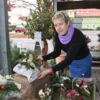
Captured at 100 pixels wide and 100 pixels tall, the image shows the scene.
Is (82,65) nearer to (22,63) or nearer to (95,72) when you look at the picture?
(22,63)

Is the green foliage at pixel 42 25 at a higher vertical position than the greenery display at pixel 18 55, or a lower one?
higher

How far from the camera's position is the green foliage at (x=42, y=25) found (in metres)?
5.50

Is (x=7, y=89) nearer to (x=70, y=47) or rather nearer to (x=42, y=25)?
(x=70, y=47)

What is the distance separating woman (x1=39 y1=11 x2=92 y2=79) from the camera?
9.82 ft

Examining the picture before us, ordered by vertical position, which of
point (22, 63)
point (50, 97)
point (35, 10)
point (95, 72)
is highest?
point (35, 10)

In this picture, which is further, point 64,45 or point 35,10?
point 35,10

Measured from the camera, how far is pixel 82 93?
8.22ft

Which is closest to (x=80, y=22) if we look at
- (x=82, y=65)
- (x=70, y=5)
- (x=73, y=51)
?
(x=70, y=5)

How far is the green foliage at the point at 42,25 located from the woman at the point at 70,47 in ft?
6.22

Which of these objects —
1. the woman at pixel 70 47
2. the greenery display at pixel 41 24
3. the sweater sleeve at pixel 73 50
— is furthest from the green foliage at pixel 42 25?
the sweater sleeve at pixel 73 50

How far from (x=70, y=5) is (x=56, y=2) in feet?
1.04

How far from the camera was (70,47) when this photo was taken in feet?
10.3

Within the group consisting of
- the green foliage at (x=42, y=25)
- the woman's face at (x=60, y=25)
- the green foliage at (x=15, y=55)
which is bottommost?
the green foliage at (x=15, y=55)

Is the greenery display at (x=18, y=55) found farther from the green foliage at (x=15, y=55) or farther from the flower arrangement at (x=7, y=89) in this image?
the flower arrangement at (x=7, y=89)
